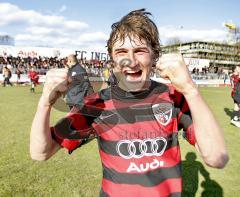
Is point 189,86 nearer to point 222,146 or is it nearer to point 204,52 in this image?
point 222,146

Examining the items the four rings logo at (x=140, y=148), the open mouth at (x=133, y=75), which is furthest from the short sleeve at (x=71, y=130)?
the open mouth at (x=133, y=75)

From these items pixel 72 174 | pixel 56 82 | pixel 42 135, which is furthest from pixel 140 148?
pixel 72 174

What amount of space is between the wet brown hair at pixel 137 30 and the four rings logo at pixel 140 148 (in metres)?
0.56

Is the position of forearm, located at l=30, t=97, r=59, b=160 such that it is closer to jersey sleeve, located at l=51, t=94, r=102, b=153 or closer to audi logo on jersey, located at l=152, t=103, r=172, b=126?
jersey sleeve, located at l=51, t=94, r=102, b=153

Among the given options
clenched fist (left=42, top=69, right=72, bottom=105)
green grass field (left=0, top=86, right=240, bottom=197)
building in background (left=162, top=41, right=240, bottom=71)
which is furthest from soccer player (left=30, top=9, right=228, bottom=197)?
building in background (left=162, top=41, right=240, bottom=71)

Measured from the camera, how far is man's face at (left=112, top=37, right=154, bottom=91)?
1.93 metres

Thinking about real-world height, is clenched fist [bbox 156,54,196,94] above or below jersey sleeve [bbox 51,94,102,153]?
above

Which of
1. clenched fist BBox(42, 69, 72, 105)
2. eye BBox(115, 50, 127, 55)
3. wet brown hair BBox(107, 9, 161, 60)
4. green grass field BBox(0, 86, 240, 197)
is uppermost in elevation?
wet brown hair BBox(107, 9, 161, 60)

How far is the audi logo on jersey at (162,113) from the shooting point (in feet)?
6.70

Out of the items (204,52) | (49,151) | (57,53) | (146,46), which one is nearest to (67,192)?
(49,151)

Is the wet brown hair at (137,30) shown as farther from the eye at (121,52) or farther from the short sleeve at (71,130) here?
the short sleeve at (71,130)

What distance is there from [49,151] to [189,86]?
3.07ft

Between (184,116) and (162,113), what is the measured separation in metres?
0.15

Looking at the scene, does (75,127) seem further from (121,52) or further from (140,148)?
(121,52)
